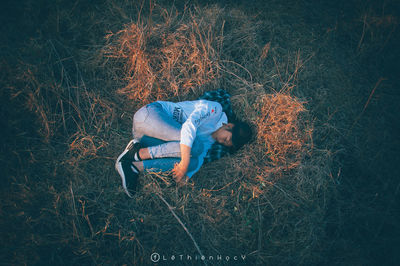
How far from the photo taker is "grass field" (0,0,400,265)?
85.5 inches

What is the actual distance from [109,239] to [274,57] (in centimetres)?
364

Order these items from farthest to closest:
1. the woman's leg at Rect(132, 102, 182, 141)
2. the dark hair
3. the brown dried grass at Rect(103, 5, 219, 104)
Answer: the brown dried grass at Rect(103, 5, 219, 104) < the dark hair < the woman's leg at Rect(132, 102, 182, 141)

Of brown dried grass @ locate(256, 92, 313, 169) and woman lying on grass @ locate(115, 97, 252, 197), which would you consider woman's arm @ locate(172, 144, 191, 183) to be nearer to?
woman lying on grass @ locate(115, 97, 252, 197)

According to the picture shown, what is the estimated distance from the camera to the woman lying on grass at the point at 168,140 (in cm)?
217

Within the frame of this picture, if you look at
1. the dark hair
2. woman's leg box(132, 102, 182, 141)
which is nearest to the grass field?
the dark hair

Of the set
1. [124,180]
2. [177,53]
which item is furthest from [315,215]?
[177,53]

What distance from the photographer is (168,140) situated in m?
2.28

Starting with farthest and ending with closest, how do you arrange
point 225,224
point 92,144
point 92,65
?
point 92,65 → point 92,144 → point 225,224

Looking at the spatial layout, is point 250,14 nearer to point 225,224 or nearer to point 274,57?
point 274,57

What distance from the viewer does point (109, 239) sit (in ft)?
6.95

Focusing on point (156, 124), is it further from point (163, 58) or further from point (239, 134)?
point (163, 58)

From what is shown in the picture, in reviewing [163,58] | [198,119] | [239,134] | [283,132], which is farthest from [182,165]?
[163,58]

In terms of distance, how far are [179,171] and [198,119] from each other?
68 cm

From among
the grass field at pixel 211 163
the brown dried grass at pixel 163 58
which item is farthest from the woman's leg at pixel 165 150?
the brown dried grass at pixel 163 58
